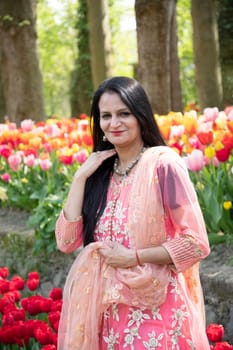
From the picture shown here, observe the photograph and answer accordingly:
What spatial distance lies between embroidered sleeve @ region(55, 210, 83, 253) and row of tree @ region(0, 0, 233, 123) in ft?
16.3

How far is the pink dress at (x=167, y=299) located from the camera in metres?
2.64

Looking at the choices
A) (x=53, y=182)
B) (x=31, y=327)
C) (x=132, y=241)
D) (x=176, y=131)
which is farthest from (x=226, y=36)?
(x=132, y=241)

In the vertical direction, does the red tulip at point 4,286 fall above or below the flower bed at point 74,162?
below

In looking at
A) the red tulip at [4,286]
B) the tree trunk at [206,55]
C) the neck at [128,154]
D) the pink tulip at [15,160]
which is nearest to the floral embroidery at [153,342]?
the neck at [128,154]

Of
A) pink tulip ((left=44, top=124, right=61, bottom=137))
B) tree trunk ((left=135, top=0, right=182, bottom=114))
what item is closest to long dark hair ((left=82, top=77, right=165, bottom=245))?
pink tulip ((left=44, top=124, right=61, bottom=137))

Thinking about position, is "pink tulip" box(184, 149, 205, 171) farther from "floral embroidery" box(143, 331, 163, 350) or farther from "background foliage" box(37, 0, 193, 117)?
"background foliage" box(37, 0, 193, 117)

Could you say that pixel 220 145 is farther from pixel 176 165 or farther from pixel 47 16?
pixel 47 16

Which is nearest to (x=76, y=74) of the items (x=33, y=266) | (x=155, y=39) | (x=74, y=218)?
(x=155, y=39)

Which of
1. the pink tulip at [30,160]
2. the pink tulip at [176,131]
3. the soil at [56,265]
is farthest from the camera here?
the pink tulip at [30,160]

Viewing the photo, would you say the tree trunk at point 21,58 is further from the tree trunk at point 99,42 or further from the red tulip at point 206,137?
the red tulip at point 206,137

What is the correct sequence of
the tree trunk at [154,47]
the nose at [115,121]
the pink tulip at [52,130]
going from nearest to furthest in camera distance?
the nose at [115,121], the pink tulip at [52,130], the tree trunk at [154,47]

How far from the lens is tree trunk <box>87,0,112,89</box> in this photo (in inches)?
472

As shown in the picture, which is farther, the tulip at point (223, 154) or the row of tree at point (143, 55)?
the row of tree at point (143, 55)

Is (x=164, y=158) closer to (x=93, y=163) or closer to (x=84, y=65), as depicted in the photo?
(x=93, y=163)
